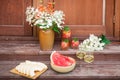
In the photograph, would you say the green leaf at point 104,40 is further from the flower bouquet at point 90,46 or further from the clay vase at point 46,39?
the clay vase at point 46,39

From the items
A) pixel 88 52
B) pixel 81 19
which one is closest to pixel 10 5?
pixel 81 19

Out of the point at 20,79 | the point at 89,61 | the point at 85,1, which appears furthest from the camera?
the point at 85,1

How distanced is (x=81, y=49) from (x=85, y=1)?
60 cm

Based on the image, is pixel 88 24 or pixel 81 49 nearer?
pixel 81 49

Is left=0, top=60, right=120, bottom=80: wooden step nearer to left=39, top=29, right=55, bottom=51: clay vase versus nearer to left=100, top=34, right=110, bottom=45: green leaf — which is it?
left=39, top=29, right=55, bottom=51: clay vase

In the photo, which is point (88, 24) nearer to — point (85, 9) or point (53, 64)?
point (85, 9)

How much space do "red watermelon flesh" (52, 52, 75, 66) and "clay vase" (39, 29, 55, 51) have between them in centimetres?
17

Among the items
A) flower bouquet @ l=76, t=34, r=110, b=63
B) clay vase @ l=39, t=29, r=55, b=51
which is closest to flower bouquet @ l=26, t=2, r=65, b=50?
clay vase @ l=39, t=29, r=55, b=51

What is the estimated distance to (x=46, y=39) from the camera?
8.52ft

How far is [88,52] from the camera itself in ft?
8.73

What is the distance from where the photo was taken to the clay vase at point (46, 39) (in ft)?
8.46

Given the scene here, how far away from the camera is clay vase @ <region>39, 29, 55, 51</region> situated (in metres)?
2.58

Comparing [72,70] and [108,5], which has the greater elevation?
[108,5]

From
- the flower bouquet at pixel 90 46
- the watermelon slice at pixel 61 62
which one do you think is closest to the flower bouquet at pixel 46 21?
the watermelon slice at pixel 61 62
